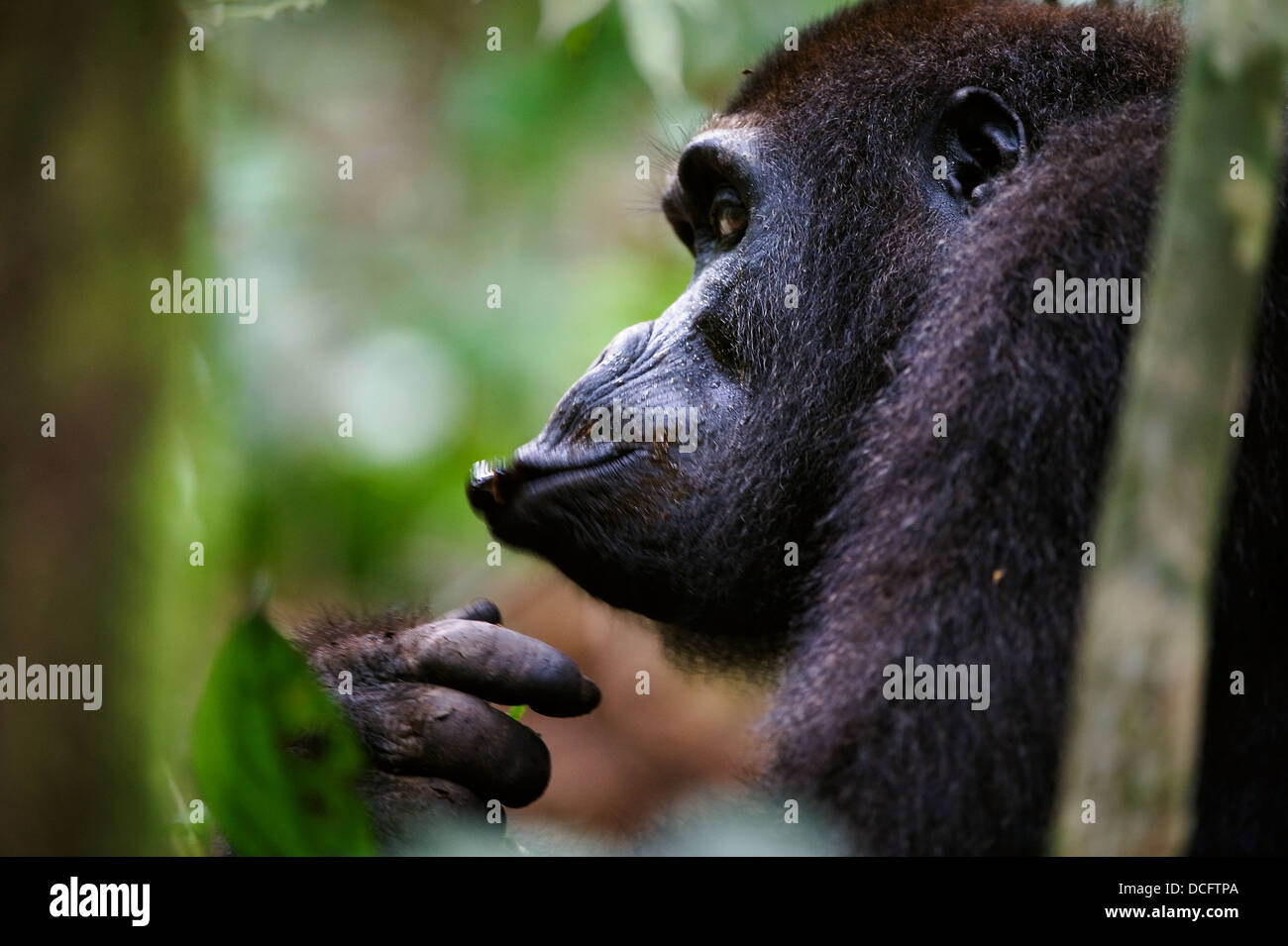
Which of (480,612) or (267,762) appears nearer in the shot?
(267,762)

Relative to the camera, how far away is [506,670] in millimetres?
2451

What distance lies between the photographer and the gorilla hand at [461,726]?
7.97 feet

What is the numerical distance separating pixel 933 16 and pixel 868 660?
1715mm

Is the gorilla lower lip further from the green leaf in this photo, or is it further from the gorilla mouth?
the green leaf

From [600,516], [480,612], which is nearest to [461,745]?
[480,612]

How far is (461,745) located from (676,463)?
2.46 feet

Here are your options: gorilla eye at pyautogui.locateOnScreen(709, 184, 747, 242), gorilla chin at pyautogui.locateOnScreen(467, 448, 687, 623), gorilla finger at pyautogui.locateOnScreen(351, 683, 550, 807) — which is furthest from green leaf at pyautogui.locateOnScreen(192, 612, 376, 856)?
gorilla eye at pyautogui.locateOnScreen(709, 184, 747, 242)

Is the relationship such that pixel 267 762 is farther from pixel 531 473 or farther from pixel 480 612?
pixel 531 473

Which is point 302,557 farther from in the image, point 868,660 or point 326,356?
point 868,660

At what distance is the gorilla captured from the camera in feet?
6.06

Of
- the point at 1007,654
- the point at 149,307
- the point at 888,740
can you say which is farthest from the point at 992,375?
the point at 149,307

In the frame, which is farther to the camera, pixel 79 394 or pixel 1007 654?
pixel 1007 654

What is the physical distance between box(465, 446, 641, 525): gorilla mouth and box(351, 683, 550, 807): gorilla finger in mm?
533
